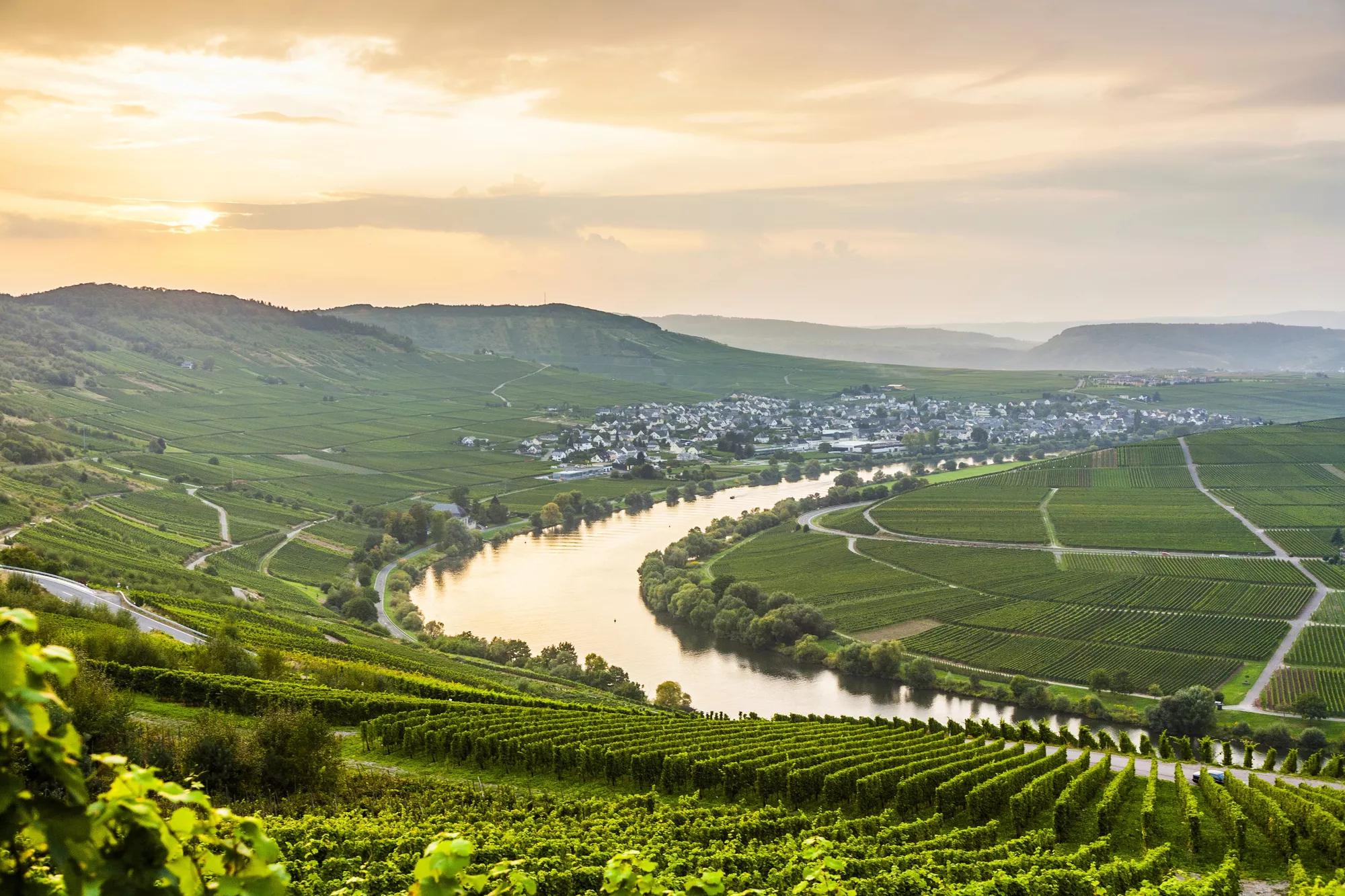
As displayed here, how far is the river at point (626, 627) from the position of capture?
187 feet

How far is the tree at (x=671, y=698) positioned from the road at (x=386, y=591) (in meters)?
20.5

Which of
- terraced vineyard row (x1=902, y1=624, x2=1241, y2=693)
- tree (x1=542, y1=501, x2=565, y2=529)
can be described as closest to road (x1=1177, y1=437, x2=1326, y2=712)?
terraced vineyard row (x1=902, y1=624, x2=1241, y2=693)

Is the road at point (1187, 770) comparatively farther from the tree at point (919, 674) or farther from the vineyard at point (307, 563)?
the vineyard at point (307, 563)

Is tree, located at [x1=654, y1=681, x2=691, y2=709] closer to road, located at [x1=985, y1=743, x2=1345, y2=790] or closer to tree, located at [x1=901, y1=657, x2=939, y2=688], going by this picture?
tree, located at [x1=901, y1=657, x2=939, y2=688]

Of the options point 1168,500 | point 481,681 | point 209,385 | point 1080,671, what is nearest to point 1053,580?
point 1080,671

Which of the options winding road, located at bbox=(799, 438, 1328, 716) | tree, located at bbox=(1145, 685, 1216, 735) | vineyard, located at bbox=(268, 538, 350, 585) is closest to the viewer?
tree, located at bbox=(1145, 685, 1216, 735)

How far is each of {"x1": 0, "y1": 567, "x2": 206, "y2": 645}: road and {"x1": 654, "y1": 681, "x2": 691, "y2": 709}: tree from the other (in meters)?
24.1

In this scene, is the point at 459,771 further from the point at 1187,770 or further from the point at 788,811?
the point at 1187,770

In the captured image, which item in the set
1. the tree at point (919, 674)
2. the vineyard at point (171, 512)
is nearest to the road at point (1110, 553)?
the tree at point (919, 674)

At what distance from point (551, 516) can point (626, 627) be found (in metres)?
35.3

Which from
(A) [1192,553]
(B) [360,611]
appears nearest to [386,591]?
(B) [360,611]

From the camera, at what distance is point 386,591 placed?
7938 centimetres

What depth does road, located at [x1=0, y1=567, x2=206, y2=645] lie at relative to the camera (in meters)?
41.4

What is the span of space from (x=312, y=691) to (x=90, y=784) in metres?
14.1
